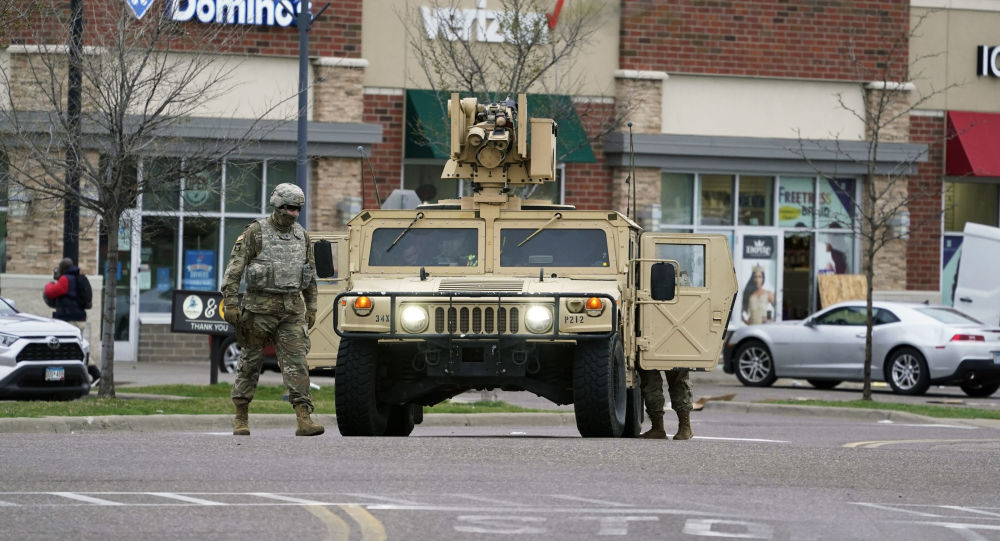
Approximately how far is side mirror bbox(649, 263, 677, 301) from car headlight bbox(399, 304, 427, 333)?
188 cm

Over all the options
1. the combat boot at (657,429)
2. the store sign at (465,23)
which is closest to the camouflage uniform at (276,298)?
the combat boot at (657,429)

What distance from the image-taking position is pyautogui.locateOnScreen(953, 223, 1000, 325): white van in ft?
90.7

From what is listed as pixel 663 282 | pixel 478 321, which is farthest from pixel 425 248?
pixel 663 282

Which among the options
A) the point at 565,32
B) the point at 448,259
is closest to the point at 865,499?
the point at 448,259

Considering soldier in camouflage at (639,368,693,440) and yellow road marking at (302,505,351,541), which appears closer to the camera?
yellow road marking at (302,505,351,541)

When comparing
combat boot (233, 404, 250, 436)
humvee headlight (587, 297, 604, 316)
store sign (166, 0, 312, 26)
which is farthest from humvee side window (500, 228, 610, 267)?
store sign (166, 0, 312, 26)

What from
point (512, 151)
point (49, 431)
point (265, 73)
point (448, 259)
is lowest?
point (49, 431)

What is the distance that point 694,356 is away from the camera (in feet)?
47.3

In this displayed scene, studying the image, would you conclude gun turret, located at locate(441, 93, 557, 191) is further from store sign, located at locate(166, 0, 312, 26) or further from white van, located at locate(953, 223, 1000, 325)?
white van, located at locate(953, 223, 1000, 325)

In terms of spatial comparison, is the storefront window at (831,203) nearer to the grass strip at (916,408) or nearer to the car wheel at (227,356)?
the grass strip at (916,408)

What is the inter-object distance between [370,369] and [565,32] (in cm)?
1461

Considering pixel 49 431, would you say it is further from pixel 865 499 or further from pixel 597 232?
pixel 865 499

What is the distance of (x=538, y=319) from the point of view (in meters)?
12.8

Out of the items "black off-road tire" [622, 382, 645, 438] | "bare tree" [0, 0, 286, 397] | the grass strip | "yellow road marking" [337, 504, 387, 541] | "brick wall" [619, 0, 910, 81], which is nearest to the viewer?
"yellow road marking" [337, 504, 387, 541]
